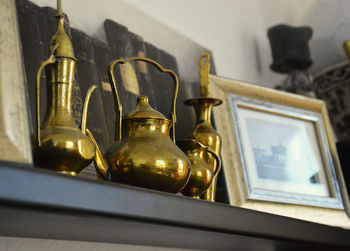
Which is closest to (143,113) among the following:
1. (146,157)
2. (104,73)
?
(146,157)

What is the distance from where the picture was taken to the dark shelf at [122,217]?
39 cm

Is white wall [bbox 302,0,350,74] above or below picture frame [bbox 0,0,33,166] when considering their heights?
above

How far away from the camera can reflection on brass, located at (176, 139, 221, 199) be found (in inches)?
29.3

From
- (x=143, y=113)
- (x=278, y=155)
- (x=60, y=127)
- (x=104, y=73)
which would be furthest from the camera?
(x=278, y=155)

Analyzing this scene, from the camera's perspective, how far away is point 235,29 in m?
1.39

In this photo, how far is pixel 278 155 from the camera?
1043 mm

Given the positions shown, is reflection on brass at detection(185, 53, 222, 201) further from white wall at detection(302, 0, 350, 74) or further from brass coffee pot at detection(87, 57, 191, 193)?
white wall at detection(302, 0, 350, 74)

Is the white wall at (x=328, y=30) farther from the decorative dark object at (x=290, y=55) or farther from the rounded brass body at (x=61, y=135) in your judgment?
the rounded brass body at (x=61, y=135)

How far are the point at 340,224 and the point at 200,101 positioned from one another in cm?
42

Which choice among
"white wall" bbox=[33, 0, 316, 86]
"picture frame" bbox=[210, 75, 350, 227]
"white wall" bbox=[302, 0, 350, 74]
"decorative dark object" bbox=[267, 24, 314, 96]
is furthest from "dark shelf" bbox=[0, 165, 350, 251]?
"white wall" bbox=[302, 0, 350, 74]

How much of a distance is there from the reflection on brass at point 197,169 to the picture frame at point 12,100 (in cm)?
35

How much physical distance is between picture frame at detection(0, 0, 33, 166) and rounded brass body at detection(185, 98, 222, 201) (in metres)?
0.43

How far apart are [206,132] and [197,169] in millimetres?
128

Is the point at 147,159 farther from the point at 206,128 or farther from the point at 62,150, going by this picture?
the point at 206,128
